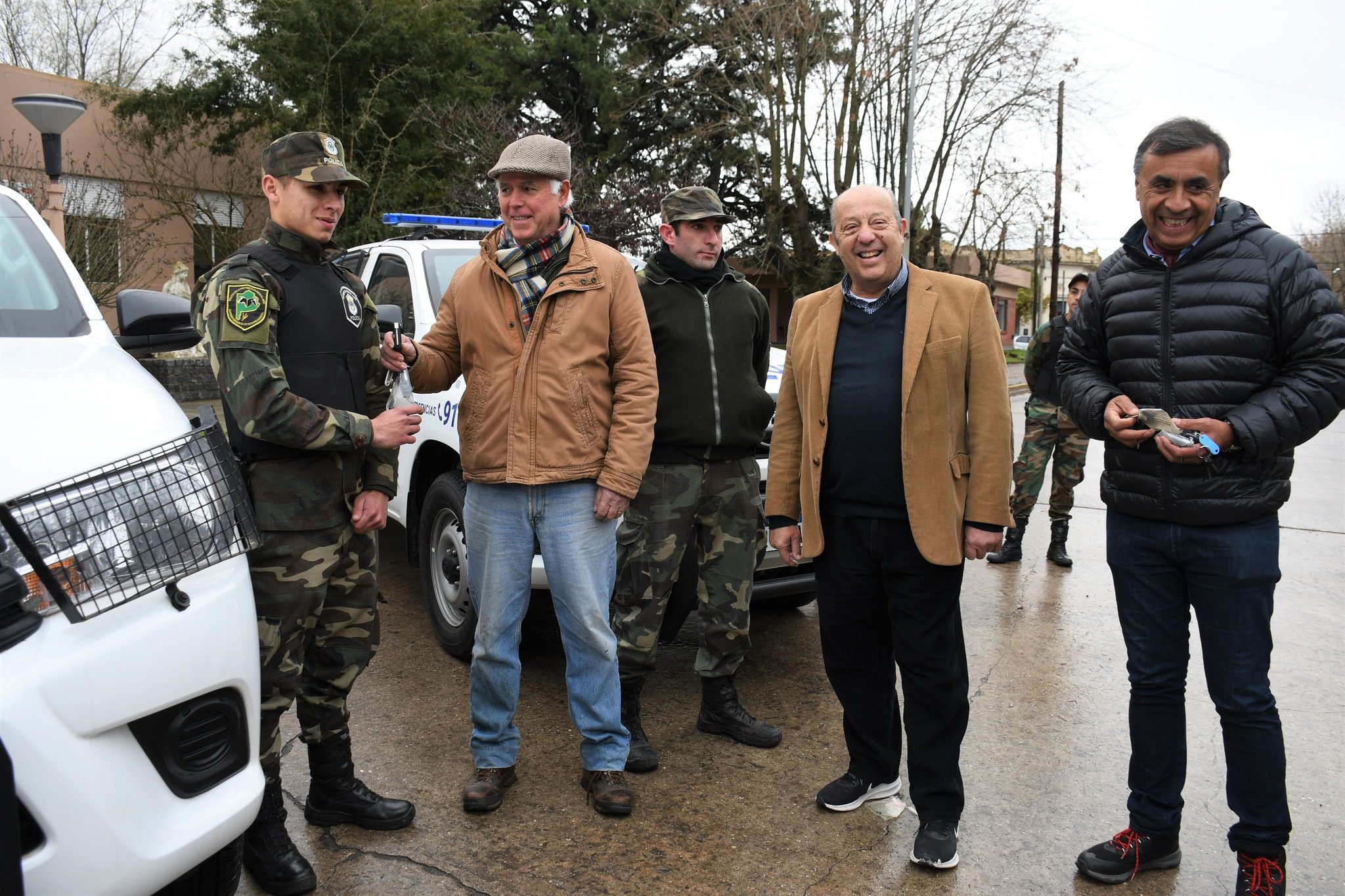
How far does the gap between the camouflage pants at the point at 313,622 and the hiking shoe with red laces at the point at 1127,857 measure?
225 centimetres

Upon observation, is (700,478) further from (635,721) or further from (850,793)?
(850,793)

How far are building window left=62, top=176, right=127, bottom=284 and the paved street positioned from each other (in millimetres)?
10960

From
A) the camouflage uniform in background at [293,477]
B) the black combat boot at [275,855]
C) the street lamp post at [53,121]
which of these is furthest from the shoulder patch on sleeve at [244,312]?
the street lamp post at [53,121]

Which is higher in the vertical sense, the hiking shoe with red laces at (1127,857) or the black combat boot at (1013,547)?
the hiking shoe with red laces at (1127,857)

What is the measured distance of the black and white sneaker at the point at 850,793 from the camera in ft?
10.5

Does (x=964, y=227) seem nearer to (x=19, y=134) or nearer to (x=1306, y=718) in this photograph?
(x=19, y=134)

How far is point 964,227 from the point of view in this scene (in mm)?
25609

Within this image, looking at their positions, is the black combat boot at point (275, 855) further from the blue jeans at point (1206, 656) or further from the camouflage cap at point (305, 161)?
the blue jeans at point (1206, 656)

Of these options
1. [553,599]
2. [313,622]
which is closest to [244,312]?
[313,622]

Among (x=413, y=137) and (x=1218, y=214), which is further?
(x=413, y=137)

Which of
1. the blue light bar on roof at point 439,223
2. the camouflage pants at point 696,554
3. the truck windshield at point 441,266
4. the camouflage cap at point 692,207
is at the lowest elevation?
the camouflage pants at point 696,554

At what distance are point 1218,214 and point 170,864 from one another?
117 inches

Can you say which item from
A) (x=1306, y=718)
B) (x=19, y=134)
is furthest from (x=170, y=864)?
(x=19, y=134)

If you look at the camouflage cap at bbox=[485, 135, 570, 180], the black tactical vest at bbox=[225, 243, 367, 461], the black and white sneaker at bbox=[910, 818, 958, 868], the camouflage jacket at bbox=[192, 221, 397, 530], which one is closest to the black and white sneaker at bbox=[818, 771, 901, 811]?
the black and white sneaker at bbox=[910, 818, 958, 868]
